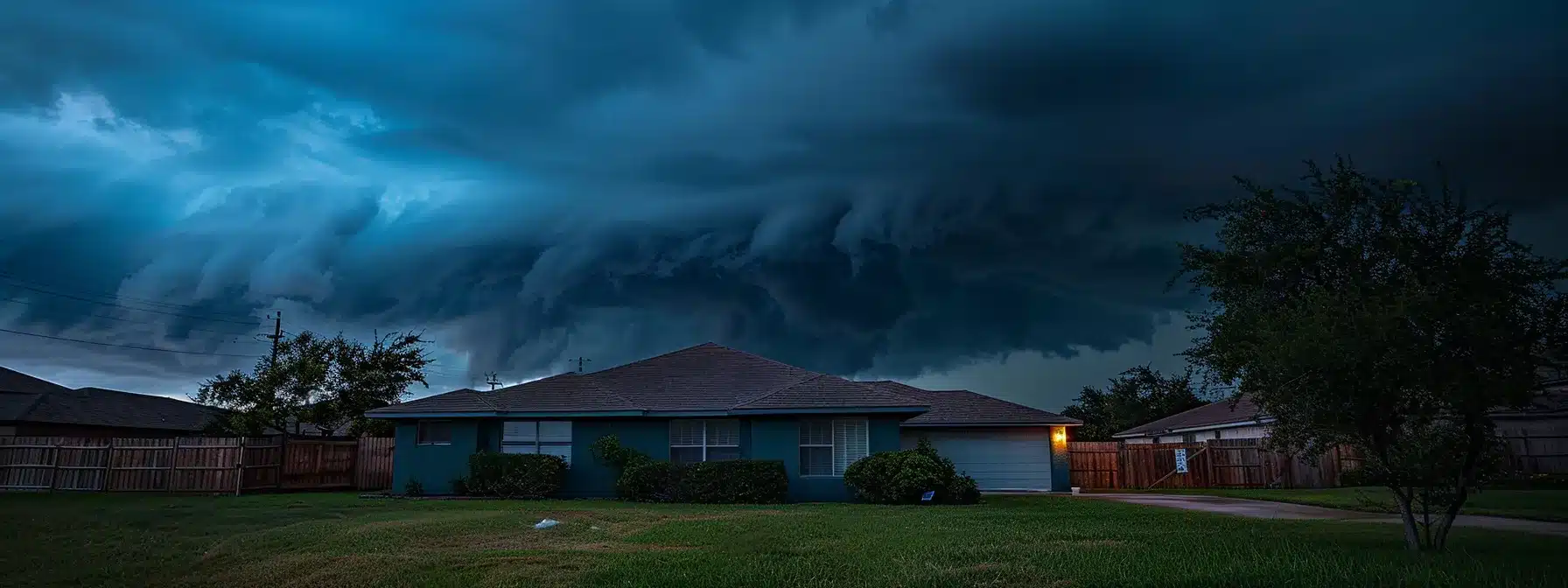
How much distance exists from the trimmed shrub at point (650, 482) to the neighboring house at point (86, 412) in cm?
2547

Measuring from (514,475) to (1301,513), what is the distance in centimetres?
1791

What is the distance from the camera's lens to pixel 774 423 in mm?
24266

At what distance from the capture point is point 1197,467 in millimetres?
32500

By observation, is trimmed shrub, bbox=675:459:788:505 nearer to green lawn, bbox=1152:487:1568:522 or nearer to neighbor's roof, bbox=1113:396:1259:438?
green lawn, bbox=1152:487:1568:522

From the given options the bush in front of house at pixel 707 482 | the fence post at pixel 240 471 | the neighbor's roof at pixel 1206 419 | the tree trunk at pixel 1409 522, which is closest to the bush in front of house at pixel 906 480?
the bush in front of house at pixel 707 482

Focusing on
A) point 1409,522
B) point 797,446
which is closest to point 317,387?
point 797,446

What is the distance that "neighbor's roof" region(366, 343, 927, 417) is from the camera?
23875mm

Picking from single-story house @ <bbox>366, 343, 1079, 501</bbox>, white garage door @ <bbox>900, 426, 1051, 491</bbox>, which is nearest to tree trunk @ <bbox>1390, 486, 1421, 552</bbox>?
single-story house @ <bbox>366, 343, 1079, 501</bbox>

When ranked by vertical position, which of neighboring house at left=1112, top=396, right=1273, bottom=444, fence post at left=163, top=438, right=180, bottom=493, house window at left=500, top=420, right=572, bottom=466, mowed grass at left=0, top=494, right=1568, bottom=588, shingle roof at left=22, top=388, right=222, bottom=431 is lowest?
mowed grass at left=0, top=494, right=1568, bottom=588

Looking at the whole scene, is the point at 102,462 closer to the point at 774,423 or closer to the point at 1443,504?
the point at 774,423

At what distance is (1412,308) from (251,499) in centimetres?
2418

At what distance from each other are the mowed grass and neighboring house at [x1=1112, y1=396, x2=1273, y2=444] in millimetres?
19270

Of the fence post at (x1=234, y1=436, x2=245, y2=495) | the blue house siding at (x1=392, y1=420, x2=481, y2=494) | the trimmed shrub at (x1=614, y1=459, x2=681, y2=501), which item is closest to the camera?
the trimmed shrub at (x1=614, y1=459, x2=681, y2=501)

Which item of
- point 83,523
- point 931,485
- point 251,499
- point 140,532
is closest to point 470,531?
point 140,532
